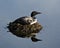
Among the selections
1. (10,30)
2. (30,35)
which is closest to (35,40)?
(30,35)

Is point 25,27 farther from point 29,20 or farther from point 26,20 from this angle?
point 29,20

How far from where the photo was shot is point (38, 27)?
11070mm

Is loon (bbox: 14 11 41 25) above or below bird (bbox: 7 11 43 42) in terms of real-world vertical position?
above

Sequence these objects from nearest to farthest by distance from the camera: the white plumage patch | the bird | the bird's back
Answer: the bird
the bird's back
the white plumage patch

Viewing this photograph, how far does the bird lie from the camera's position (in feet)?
34.2

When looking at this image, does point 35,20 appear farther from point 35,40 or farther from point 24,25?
point 35,40

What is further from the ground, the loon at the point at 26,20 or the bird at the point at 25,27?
the loon at the point at 26,20

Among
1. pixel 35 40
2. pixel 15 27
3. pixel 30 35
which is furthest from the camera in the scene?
pixel 15 27

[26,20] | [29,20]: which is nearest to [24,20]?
[26,20]

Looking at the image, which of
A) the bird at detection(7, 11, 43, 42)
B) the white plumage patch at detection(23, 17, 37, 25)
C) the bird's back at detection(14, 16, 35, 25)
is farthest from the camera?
the white plumage patch at detection(23, 17, 37, 25)

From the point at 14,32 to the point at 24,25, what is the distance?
71 cm

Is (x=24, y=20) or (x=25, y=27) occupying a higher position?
(x=24, y=20)

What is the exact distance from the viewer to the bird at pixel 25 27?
10.4 m

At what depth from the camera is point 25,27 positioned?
10.9m
